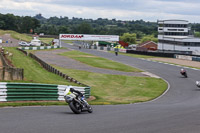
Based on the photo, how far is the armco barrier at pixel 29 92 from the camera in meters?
16.9

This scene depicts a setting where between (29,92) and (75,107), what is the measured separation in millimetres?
4251

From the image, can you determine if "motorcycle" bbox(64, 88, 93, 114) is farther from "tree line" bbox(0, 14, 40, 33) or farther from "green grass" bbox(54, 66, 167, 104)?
"tree line" bbox(0, 14, 40, 33)

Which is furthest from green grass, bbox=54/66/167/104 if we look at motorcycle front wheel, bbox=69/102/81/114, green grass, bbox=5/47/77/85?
motorcycle front wheel, bbox=69/102/81/114

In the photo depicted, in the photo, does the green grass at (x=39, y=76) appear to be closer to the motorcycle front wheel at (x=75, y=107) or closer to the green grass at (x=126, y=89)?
the green grass at (x=126, y=89)

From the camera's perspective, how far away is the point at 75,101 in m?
14.6

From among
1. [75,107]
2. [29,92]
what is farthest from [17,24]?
[75,107]

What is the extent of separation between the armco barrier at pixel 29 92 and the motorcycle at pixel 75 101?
12.7ft

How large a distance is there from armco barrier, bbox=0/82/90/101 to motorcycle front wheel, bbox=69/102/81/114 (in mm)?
3934

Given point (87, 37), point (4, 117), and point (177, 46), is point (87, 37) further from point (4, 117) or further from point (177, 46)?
point (4, 117)

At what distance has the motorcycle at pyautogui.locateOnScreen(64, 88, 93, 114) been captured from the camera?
14367mm

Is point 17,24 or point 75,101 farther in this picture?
point 17,24

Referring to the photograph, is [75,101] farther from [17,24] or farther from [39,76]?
[17,24]

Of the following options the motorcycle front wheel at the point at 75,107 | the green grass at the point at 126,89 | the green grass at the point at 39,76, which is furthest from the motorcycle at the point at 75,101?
the green grass at the point at 126,89

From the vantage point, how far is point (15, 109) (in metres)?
15.0
